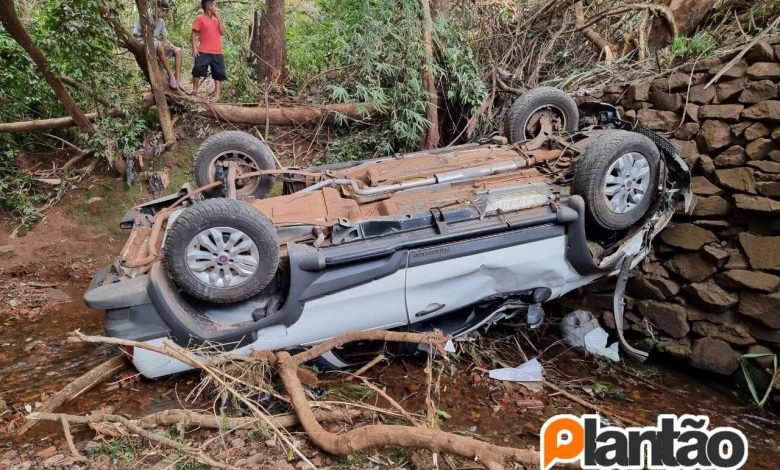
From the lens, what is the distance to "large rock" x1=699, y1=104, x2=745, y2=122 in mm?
4508

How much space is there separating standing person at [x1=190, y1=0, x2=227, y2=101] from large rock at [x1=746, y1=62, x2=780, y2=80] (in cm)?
606

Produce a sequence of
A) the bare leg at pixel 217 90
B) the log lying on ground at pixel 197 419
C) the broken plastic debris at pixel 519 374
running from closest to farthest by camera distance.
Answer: the log lying on ground at pixel 197 419
the broken plastic debris at pixel 519 374
the bare leg at pixel 217 90

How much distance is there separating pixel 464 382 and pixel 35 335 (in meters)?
3.54

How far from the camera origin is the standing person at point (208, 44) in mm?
6820

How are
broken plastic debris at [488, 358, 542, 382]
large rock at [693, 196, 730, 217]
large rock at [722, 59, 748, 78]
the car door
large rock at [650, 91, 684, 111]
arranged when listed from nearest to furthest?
the car door, broken plastic debris at [488, 358, 542, 382], large rock at [693, 196, 730, 217], large rock at [722, 59, 748, 78], large rock at [650, 91, 684, 111]

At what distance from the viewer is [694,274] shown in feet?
14.9

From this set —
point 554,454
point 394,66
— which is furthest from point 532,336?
point 394,66

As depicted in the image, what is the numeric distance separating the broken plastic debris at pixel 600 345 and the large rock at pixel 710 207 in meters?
1.35

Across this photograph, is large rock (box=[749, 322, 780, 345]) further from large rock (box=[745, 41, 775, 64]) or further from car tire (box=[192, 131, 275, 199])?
car tire (box=[192, 131, 275, 199])

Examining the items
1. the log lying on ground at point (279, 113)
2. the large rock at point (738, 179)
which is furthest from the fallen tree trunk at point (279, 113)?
the large rock at point (738, 179)

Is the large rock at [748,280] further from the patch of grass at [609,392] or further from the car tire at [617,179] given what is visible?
the patch of grass at [609,392]

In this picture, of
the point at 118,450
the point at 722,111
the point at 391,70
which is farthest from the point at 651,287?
the point at 118,450

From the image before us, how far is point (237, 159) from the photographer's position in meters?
4.39

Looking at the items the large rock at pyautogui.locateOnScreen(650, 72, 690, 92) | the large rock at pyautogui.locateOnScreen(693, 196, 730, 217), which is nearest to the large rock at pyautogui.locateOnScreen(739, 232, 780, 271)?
the large rock at pyautogui.locateOnScreen(693, 196, 730, 217)
